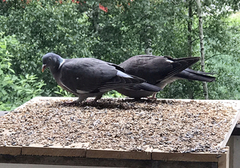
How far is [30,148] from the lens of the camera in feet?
7.99

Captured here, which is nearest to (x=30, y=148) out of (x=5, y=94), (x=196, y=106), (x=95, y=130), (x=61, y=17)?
(x=95, y=130)

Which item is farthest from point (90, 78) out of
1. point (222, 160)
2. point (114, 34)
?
point (114, 34)

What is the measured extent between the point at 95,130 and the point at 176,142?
621 mm

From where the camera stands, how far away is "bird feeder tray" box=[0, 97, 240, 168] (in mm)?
2369

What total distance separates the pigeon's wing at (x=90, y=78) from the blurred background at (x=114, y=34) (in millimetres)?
2102

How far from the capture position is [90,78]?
3.54 meters

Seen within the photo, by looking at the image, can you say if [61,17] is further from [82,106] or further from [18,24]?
[82,106]

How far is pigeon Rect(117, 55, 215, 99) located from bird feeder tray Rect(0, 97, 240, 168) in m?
0.21

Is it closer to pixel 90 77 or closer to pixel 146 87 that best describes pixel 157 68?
pixel 146 87

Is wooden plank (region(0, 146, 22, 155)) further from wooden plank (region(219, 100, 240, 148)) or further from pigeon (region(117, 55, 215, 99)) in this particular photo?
pigeon (region(117, 55, 215, 99))

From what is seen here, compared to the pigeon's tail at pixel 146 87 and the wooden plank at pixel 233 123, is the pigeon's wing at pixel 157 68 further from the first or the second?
the wooden plank at pixel 233 123

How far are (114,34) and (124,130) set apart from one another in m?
4.10

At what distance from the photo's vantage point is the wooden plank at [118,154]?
7.70 ft

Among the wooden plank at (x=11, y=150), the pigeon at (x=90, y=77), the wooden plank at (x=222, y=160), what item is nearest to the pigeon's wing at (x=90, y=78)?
the pigeon at (x=90, y=77)
